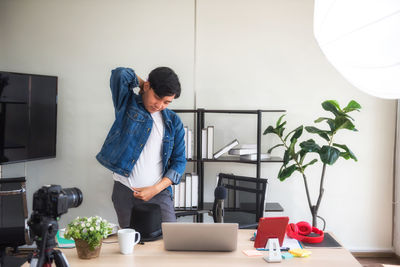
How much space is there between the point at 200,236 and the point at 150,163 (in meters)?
0.82

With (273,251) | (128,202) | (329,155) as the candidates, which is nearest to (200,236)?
(273,251)

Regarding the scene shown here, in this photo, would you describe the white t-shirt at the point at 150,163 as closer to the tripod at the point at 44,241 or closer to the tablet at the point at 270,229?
the tablet at the point at 270,229

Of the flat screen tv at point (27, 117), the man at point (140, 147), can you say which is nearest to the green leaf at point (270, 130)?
the man at point (140, 147)

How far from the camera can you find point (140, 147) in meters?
2.44

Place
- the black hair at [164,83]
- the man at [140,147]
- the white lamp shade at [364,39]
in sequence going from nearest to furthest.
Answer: the white lamp shade at [364,39] < the black hair at [164,83] < the man at [140,147]

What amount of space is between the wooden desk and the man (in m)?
0.59

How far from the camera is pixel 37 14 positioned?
12.5 ft

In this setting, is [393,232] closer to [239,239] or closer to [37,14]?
[239,239]

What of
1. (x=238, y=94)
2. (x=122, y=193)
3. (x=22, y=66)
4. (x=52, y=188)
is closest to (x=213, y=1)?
(x=238, y=94)

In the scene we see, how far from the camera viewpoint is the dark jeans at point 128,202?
2.44 metres

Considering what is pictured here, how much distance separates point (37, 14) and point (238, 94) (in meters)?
2.18

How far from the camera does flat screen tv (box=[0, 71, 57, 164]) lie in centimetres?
323

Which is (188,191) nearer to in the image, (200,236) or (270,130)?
(270,130)

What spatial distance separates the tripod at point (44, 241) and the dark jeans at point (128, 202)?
1050mm
